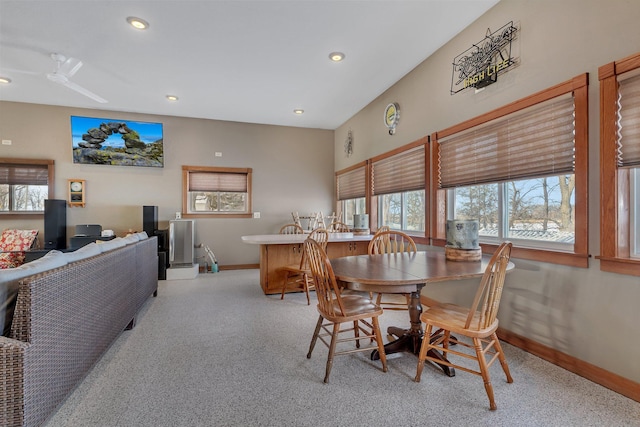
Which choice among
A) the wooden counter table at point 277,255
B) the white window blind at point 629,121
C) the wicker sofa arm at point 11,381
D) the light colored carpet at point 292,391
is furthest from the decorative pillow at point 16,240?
the white window blind at point 629,121

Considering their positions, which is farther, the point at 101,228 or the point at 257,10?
the point at 101,228

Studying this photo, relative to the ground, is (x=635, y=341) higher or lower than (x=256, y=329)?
higher

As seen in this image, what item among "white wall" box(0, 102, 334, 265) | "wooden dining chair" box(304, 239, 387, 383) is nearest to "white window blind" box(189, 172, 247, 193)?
"white wall" box(0, 102, 334, 265)

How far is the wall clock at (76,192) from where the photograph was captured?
503 centimetres

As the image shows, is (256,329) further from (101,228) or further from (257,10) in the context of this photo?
(101,228)

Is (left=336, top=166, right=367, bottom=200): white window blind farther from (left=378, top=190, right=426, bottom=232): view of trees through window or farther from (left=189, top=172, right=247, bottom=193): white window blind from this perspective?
(left=189, top=172, right=247, bottom=193): white window blind

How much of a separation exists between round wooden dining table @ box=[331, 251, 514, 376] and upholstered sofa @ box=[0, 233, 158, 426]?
1.53 meters

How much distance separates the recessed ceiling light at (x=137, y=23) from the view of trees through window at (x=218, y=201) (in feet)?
10.7

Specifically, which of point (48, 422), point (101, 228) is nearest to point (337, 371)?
point (48, 422)

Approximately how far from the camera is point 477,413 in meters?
1.62

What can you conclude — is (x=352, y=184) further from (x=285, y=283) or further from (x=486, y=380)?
(x=486, y=380)

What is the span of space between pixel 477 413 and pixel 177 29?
3.94 metres

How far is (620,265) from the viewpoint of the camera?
1786 millimetres

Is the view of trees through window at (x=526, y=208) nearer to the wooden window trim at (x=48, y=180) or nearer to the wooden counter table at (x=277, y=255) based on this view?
the wooden counter table at (x=277, y=255)
